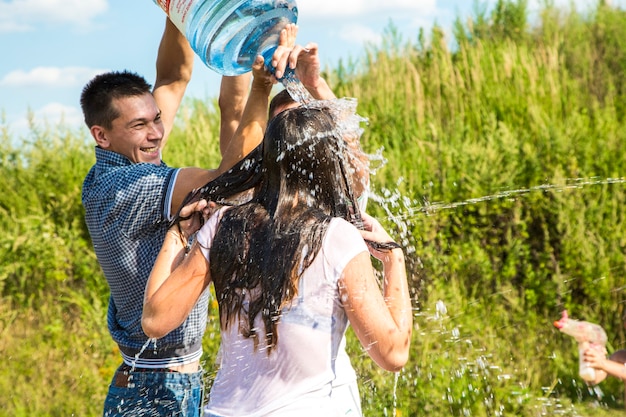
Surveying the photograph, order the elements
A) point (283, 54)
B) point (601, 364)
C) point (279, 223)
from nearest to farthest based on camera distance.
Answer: point (279, 223) → point (283, 54) → point (601, 364)

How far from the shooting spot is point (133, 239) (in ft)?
8.47

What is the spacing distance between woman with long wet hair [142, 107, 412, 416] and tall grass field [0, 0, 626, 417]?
1478mm

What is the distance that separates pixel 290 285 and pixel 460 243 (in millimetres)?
3484

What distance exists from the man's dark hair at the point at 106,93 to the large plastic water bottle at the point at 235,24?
0.95 feet

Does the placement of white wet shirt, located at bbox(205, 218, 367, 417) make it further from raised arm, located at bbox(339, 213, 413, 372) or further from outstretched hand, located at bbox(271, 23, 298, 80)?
outstretched hand, located at bbox(271, 23, 298, 80)

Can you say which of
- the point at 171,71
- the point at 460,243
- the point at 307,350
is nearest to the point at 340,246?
the point at 307,350

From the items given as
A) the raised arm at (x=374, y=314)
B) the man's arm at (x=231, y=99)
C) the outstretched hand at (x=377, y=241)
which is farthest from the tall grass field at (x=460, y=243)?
the raised arm at (x=374, y=314)

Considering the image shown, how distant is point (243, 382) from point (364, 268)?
16.4 inches

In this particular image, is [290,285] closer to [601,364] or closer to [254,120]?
[254,120]

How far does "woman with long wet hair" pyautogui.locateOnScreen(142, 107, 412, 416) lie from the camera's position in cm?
189

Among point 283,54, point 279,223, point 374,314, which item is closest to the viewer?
point 374,314

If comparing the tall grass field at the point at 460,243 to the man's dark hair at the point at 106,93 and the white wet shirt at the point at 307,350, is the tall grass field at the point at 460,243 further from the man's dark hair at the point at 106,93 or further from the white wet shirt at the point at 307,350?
the white wet shirt at the point at 307,350

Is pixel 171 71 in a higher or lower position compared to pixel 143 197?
higher

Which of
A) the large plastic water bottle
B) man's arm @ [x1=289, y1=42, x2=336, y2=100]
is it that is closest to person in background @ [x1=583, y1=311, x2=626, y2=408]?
man's arm @ [x1=289, y1=42, x2=336, y2=100]
